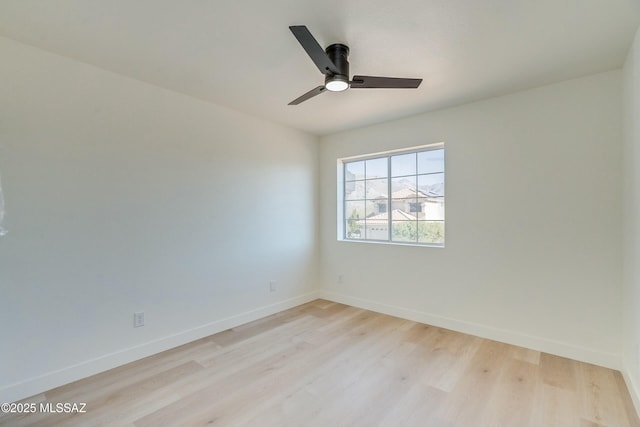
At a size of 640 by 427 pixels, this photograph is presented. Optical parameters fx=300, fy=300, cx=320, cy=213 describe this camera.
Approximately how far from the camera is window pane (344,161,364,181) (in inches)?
165

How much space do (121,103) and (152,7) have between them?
44.0 inches

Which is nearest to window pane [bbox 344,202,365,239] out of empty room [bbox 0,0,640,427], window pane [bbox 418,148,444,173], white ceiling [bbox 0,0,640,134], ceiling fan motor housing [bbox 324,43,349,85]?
empty room [bbox 0,0,640,427]

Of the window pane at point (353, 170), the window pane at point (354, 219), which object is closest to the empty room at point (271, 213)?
the window pane at point (353, 170)

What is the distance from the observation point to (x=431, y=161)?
11.4ft

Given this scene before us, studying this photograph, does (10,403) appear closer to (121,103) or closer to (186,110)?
(121,103)

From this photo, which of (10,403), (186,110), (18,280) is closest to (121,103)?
(186,110)

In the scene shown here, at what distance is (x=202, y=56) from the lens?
7.25 ft

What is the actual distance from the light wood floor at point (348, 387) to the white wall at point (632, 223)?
0.24 meters

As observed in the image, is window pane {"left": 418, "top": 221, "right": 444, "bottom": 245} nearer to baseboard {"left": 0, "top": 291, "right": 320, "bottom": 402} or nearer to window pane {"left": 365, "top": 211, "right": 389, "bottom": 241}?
window pane {"left": 365, "top": 211, "right": 389, "bottom": 241}

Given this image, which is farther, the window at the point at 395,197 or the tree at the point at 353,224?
the tree at the point at 353,224

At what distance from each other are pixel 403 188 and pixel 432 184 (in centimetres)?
38

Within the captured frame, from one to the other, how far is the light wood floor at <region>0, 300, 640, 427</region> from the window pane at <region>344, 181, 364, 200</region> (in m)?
1.92

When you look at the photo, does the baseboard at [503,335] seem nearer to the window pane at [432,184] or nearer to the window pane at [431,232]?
the window pane at [431,232]

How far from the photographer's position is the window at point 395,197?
11.4 feet
